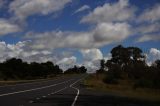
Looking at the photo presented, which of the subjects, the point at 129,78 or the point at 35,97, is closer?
the point at 35,97

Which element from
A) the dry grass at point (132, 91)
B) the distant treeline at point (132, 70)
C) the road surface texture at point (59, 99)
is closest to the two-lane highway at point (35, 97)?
the road surface texture at point (59, 99)

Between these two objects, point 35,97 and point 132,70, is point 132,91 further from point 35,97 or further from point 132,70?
point 132,70

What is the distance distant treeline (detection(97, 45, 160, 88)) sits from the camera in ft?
247

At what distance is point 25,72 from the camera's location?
152 m

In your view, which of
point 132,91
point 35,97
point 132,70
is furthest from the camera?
point 132,70

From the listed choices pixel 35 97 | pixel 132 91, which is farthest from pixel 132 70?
pixel 35 97

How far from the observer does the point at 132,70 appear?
116 metres

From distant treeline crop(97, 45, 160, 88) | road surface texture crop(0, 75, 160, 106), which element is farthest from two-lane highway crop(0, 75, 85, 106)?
distant treeline crop(97, 45, 160, 88)

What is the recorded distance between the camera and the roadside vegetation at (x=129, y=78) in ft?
175

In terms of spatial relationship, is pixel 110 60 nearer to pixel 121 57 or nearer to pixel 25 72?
pixel 121 57

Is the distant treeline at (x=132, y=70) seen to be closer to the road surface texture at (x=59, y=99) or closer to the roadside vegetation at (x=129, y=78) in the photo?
the roadside vegetation at (x=129, y=78)

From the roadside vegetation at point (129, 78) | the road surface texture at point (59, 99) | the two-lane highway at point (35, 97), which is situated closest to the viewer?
the two-lane highway at point (35, 97)

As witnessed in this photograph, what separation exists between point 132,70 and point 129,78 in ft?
7.46

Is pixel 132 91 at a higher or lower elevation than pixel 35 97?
higher
